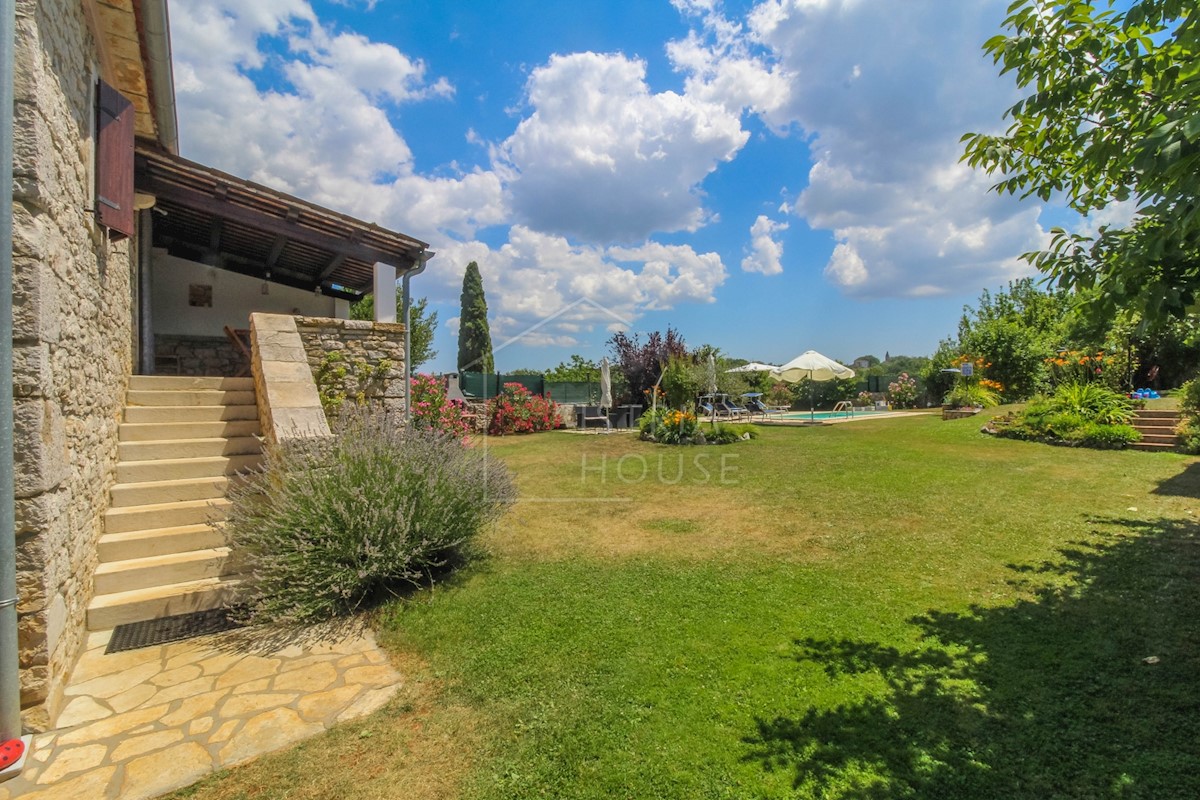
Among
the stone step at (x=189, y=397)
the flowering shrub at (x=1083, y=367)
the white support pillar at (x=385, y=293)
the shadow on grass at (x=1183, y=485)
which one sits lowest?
the shadow on grass at (x=1183, y=485)

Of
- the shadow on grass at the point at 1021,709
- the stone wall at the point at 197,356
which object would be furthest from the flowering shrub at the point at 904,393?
the stone wall at the point at 197,356

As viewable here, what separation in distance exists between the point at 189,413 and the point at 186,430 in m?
0.40

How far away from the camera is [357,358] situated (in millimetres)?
6730

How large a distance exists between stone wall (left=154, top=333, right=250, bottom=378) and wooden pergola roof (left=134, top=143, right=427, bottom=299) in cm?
152

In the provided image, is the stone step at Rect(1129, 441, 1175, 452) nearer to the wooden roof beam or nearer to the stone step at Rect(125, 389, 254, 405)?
the wooden roof beam

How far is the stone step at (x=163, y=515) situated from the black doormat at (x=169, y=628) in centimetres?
81

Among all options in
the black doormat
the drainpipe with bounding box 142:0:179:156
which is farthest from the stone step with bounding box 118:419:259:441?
the drainpipe with bounding box 142:0:179:156

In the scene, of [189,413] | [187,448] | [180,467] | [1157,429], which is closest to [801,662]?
[180,467]

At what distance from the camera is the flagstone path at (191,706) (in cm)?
228

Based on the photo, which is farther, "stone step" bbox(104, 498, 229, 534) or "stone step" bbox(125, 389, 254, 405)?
"stone step" bbox(125, 389, 254, 405)

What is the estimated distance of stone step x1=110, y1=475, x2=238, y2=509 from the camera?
447cm

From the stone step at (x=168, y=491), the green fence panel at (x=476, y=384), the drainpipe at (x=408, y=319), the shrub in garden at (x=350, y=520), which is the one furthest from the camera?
the green fence panel at (x=476, y=384)

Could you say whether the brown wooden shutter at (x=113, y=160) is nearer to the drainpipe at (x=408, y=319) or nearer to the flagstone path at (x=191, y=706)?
the drainpipe at (x=408, y=319)

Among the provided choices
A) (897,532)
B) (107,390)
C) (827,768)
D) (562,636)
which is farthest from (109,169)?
(897,532)
